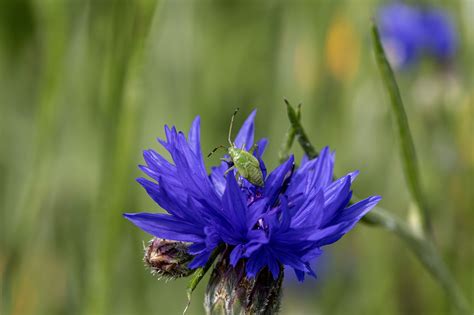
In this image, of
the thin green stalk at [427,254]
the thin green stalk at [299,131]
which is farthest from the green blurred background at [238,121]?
the thin green stalk at [299,131]

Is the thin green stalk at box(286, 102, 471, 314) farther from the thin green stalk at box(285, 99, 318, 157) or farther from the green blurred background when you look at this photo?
the green blurred background

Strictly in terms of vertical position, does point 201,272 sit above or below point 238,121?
below

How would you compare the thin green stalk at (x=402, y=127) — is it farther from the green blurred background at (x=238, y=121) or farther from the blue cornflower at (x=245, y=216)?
the green blurred background at (x=238, y=121)

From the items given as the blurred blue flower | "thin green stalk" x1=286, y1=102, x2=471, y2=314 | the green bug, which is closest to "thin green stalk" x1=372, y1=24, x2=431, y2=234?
"thin green stalk" x1=286, y1=102, x2=471, y2=314

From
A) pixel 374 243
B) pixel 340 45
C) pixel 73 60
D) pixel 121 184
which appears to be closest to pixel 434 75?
pixel 340 45

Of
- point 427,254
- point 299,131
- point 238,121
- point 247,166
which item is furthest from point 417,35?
point 247,166

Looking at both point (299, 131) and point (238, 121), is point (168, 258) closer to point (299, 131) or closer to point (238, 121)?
point (299, 131)
